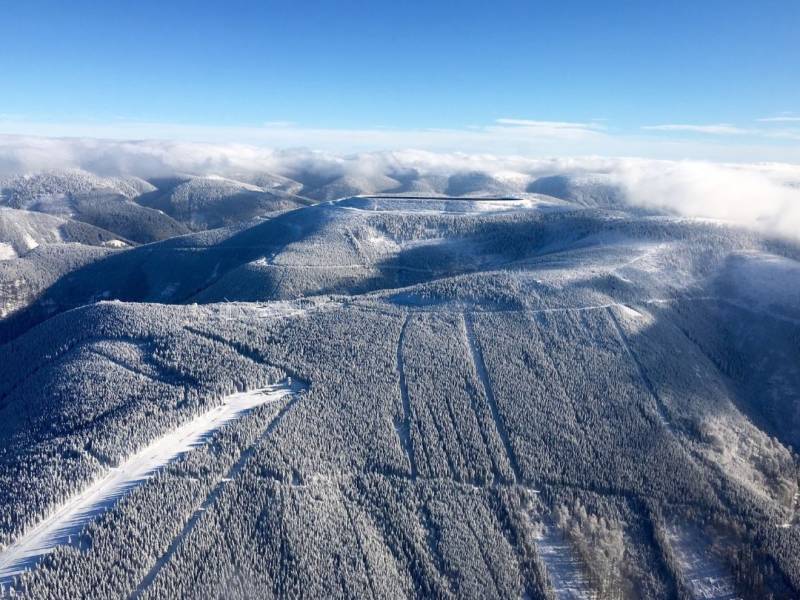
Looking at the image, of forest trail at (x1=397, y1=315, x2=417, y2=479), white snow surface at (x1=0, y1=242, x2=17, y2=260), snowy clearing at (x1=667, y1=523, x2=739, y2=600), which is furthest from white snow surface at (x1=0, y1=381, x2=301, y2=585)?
white snow surface at (x1=0, y1=242, x2=17, y2=260)

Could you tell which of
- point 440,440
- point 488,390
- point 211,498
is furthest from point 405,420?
point 211,498

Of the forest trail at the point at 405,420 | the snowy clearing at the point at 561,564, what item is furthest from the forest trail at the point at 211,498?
the snowy clearing at the point at 561,564

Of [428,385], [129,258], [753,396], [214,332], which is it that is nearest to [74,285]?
[129,258]

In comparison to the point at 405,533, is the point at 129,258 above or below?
below

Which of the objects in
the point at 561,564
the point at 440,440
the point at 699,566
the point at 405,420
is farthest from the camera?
the point at 405,420

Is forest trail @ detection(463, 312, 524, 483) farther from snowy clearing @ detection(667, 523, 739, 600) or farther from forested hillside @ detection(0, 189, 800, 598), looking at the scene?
snowy clearing @ detection(667, 523, 739, 600)

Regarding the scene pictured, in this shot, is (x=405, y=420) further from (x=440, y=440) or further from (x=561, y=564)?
(x=561, y=564)

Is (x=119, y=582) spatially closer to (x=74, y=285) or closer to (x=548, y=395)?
(x=548, y=395)

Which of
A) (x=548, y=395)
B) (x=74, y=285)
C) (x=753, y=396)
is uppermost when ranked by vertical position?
(x=548, y=395)
